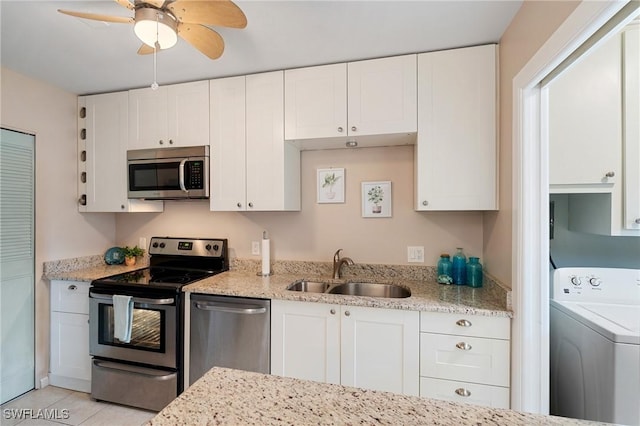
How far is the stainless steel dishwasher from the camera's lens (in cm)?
188

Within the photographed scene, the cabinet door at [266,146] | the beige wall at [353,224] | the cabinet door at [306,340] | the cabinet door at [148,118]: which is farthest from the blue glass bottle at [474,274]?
the cabinet door at [148,118]

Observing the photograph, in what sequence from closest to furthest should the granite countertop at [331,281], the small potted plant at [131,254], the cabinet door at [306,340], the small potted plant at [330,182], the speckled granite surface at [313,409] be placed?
the speckled granite surface at [313,409] → the granite countertop at [331,281] → the cabinet door at [306,340] → the small potted plant at [330,182] → the small potted plant at [131,254]

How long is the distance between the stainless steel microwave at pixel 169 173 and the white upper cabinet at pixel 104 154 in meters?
0.12

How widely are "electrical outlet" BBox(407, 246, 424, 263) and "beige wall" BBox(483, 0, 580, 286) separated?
45 cm

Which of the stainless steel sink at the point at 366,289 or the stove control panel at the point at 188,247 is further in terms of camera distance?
the stove control panel at the point at 188,247

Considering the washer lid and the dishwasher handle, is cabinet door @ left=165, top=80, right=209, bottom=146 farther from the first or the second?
the washer lid

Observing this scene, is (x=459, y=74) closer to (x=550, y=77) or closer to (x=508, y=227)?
(x=550, y=77)

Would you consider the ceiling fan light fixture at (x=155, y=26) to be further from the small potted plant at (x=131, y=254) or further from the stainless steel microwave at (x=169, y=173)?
the small potted plant at (x=131, y=254)

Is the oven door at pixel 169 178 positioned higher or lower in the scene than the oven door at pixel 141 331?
higher

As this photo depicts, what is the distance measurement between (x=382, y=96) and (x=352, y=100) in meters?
0.20

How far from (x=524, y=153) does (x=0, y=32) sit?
2968 millimetres

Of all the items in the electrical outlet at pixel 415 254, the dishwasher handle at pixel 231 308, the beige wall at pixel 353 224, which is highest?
the beige wall at pixel 353 224

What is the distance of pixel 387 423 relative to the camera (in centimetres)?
63

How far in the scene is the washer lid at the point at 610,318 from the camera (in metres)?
1.25
